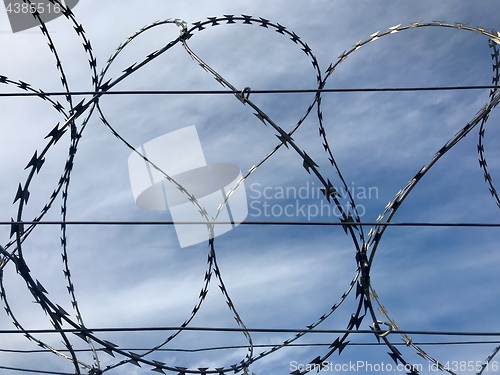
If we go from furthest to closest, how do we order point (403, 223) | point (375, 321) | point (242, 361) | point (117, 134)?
point (117, 134) → point (242, 361) → point (375, 321) → point (403, 223)

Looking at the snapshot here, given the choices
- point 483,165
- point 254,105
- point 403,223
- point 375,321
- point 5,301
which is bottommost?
point 375,321

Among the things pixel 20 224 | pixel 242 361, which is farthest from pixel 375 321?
pixel 20 224

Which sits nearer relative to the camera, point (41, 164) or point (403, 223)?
point (403, 223)

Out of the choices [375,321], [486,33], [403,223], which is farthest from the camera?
[486,33]

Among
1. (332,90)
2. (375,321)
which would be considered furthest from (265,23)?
(375,321)

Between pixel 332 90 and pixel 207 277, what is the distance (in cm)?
220

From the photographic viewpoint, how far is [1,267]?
5.67 m

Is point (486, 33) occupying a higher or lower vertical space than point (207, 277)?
higher

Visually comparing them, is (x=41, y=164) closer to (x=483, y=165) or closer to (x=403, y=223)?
(x=403, y=223)

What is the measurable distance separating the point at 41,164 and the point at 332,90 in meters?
2.03

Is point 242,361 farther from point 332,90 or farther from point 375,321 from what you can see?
point 332,90

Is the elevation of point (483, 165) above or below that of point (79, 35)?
below

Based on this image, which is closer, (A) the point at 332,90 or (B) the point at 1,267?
(A) the point at 332,90

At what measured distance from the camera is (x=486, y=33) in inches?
227
